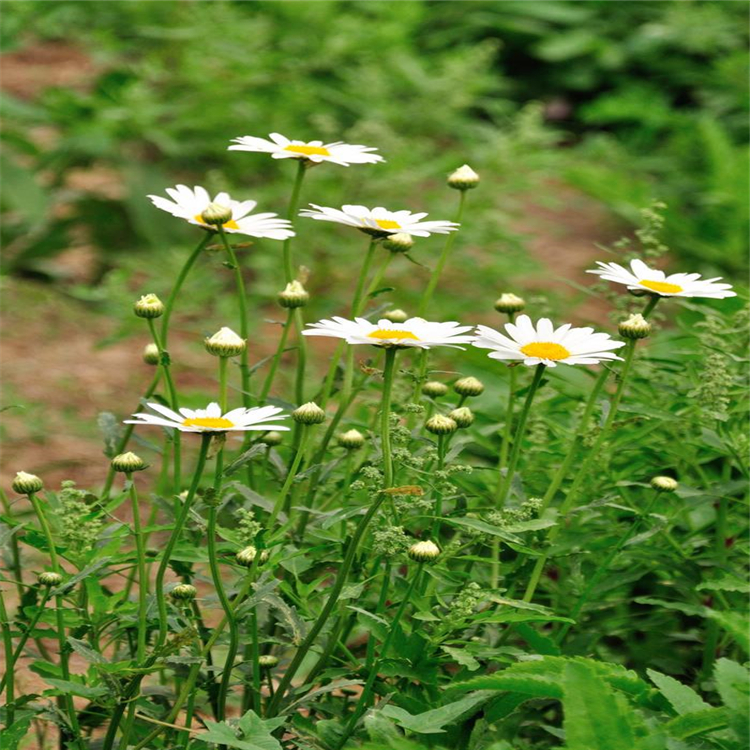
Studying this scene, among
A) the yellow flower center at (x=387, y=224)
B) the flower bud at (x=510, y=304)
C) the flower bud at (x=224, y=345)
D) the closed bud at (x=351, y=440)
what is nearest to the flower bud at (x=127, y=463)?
the flower bud at (x=224, y=345)

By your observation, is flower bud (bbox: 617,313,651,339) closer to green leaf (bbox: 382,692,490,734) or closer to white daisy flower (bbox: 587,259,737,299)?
white daisy flower (bbox: 587,259,737,299)

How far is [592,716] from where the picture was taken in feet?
3.44

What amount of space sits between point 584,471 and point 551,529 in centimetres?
12

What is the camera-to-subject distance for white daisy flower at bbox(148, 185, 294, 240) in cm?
132

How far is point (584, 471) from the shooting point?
1.25 m

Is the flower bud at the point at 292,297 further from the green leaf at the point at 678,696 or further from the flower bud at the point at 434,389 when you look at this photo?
the green leaf at the point at 678,696

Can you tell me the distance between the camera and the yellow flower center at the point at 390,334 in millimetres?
1138

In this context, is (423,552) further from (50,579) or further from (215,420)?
(50,579)

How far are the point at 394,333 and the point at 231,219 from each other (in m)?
0.29

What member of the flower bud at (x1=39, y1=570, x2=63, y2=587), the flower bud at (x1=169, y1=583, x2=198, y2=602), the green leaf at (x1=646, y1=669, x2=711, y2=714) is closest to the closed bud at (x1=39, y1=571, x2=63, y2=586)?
the flower bud at (x1=39, y1=570, x2=63, y2=587)

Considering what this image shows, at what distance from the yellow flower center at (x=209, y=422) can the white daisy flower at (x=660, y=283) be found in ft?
1.32

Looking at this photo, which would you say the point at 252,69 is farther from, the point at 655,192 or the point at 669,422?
the point at 669,422


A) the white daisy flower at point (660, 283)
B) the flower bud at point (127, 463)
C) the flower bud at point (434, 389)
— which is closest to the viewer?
the flower bud at point (127, 463)

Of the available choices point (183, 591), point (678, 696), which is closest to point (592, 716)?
point (678, 696)
